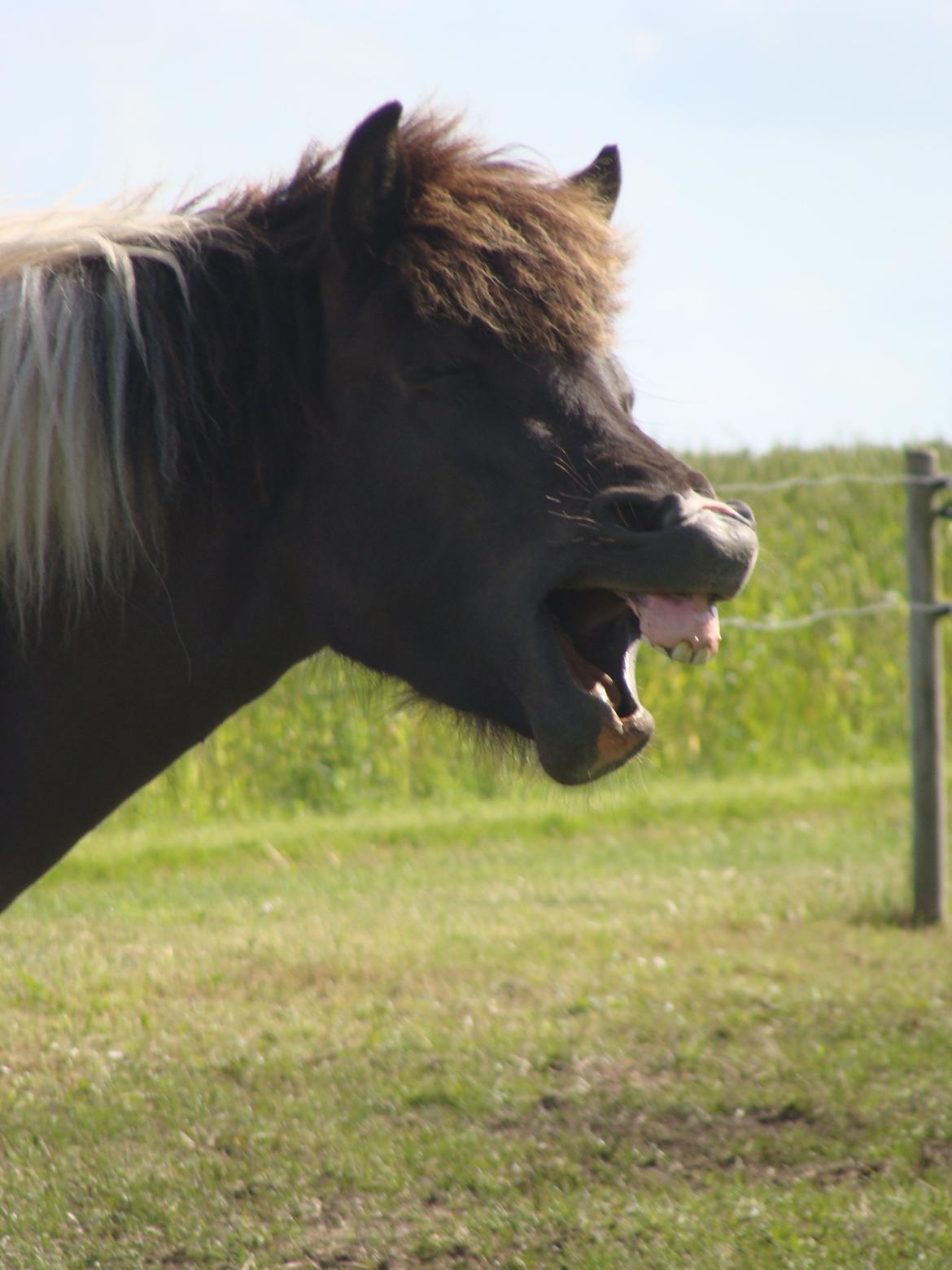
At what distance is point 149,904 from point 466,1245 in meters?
3.59

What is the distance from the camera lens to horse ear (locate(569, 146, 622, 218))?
10.0ft

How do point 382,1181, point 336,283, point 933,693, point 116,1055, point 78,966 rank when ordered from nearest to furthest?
point 336,283 < point 382,1181 < point 116,1055 < point 78,966 < point 933,693

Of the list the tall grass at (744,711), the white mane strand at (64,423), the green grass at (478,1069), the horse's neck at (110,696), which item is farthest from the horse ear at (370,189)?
the tall grass at (744,711)

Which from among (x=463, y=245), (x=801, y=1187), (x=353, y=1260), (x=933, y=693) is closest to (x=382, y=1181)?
(x=353, y=1260)

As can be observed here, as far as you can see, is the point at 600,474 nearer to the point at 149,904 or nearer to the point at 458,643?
the point at 458,643

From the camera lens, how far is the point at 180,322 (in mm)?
2582

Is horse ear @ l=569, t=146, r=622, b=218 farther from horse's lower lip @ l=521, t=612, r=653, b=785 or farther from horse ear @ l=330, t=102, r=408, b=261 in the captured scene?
horse's lower lip @ l=521, t=612, r=653, b=785

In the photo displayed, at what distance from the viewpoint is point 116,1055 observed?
4473mm

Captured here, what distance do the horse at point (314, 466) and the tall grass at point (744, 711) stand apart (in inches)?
211

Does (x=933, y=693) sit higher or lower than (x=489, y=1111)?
higher

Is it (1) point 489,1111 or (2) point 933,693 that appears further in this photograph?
(2) point 933,693

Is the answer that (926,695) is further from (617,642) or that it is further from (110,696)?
(110,696)

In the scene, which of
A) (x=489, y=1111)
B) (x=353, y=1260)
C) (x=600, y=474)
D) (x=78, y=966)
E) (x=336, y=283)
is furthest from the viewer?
(x=78, y=966)

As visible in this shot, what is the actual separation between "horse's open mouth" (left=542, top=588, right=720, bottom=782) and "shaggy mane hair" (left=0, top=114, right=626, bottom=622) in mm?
461
